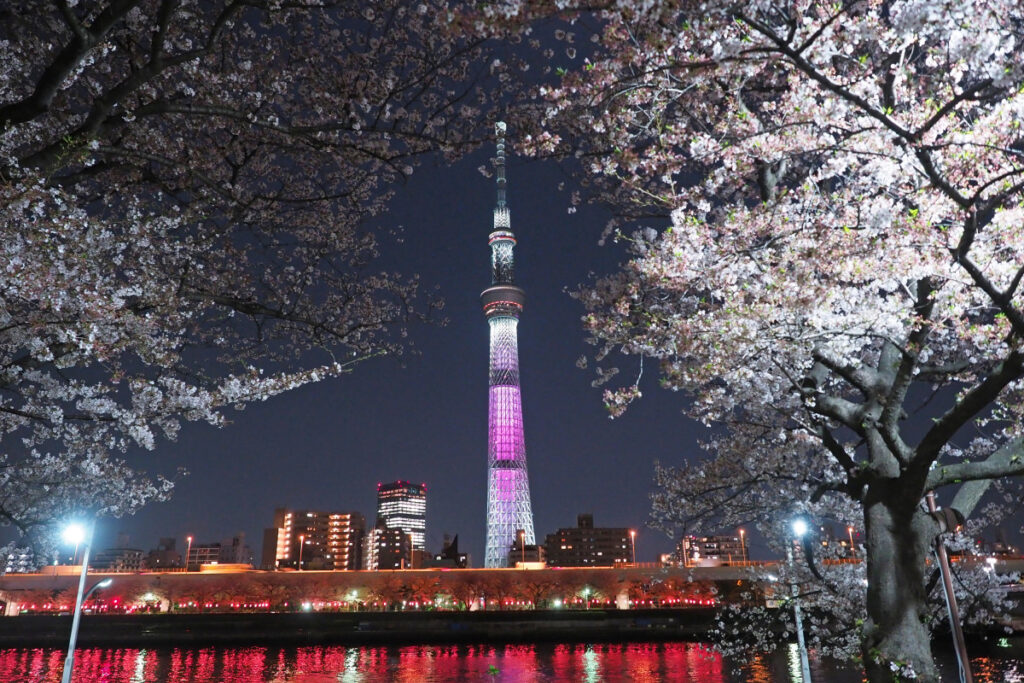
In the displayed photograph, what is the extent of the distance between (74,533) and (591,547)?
133 meters

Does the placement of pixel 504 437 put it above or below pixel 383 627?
above

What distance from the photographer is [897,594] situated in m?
7.02

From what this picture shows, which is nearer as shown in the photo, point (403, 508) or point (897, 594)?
point (897, 594)

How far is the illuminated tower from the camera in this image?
79.0 metres

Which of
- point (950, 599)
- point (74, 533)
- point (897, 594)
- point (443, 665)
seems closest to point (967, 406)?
point (897, 594)

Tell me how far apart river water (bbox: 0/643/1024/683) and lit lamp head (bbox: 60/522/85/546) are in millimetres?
13448

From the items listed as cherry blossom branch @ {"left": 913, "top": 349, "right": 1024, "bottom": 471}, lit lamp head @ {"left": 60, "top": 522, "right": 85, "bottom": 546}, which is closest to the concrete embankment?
lit lamp head @ {"left": 60, "top": 522, "right": 85, "bottom": 546}

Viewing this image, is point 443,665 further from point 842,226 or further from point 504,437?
point 504,437

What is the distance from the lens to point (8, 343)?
296 inches

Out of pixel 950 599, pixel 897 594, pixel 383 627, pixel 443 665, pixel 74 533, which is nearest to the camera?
pixel 897 594

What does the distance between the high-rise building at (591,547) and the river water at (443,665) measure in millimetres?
100609

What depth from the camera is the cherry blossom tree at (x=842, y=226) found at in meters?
4.64

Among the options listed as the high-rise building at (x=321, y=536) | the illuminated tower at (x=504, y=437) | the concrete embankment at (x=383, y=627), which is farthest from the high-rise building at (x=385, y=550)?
the concrete embankment at (x=383, y=627)

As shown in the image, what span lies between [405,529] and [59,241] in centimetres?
18974
